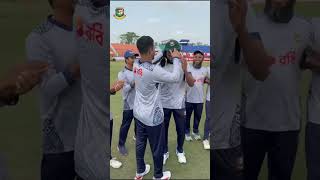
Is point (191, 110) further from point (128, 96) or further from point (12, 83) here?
point (12, 83)

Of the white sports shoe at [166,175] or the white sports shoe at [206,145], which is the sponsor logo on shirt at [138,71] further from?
the white sports shoe at [206,145]

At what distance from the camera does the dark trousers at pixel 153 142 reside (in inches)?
128

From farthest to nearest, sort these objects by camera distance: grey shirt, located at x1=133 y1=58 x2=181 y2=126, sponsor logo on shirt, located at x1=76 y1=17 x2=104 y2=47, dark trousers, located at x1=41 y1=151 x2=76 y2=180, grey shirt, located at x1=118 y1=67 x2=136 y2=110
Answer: grey shirt, located at x1=118 y1=67 x2=136 y2=110
grey shirt, located at x1=133 y1=58 x2=181 y2=126
dark trousers, located at x1=41 y1=151 x2=76 y2=180
sponsor logo on shirt, located at x1=76 y1=17 x2=104 y2=47

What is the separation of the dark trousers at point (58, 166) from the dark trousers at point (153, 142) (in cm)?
162

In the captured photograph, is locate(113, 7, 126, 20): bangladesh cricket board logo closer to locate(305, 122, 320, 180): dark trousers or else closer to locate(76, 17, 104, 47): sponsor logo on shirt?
locate(76, 17, 104, 47): sponsor logo on shirt

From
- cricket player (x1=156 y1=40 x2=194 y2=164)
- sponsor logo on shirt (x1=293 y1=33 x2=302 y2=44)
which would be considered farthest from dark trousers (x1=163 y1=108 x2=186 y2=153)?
sponsor logo on shirt (x1=293 y1=33 x2=302 y2=44)

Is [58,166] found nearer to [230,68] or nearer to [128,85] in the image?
[230,68]

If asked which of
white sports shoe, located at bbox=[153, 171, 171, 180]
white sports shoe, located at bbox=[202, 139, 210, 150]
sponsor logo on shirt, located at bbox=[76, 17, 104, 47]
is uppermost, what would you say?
sponsor logo on shirt, located at bbox=[76, 17, 104, 47]

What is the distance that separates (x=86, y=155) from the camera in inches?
64.7

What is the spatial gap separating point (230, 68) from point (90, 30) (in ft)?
2.13

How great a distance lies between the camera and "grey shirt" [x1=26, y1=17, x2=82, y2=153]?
60.8 inches

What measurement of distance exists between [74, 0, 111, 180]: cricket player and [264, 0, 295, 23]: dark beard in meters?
0.72

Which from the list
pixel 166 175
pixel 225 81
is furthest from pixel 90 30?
pixel 166 175

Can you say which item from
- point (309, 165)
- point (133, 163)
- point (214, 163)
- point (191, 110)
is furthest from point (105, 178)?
point (191, 110)
